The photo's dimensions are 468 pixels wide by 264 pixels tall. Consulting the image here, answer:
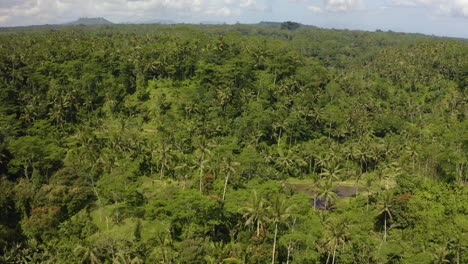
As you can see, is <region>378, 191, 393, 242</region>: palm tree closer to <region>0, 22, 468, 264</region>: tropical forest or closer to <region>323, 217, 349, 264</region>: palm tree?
<region>0, 22, 468, 264</region>: tropical forest

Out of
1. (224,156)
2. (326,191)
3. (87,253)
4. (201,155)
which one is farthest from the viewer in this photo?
(224,156)

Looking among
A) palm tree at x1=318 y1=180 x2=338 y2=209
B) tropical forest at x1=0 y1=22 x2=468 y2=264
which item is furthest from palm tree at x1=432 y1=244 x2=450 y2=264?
palm tree at x1=318 y1=180 x2=338 y2=209

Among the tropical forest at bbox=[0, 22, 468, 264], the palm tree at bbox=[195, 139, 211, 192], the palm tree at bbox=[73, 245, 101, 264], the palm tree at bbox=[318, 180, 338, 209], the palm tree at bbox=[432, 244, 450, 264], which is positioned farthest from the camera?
the palm tree at bbox=[195, 139, 211, 192]

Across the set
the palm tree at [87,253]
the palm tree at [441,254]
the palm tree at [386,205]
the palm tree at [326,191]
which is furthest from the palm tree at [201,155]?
the palm tree at [441,254]

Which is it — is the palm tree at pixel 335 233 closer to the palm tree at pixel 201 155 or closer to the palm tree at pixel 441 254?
the palm tree at pixel 441 254

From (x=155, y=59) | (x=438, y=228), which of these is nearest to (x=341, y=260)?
(x=438, y=228)

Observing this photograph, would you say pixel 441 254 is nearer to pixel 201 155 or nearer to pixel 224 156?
pixel 201 155

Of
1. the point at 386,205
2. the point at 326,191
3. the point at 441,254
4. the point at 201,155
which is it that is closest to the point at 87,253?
the point at 201,155

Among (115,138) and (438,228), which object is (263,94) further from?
(438,228)
